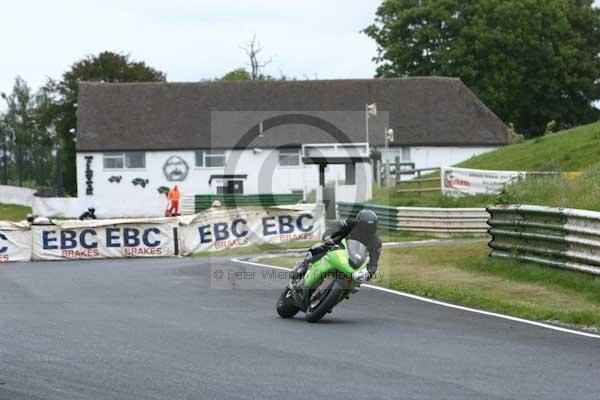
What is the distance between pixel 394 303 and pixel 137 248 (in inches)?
580

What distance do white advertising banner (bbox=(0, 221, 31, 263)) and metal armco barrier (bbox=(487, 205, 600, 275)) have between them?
44.7 feet

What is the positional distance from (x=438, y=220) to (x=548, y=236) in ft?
42.3

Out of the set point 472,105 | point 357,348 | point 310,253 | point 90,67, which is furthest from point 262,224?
point 90,67

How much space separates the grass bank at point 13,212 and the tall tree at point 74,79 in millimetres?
11129

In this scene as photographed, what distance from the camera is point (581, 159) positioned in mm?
40688

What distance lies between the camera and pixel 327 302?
13.0 metres

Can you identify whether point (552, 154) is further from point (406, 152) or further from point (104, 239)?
point (406, 152)

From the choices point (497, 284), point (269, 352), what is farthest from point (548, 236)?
point (269, 352)

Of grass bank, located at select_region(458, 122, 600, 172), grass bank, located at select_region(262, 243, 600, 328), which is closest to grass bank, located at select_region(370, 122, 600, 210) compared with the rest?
grass bank, located at select_region(458, 122, 600, 172)

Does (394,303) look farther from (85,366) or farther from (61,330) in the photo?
(85,366)

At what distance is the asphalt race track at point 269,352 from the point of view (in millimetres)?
8492

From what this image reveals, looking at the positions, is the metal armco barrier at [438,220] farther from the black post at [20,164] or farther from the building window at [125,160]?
the building window at [125,160]

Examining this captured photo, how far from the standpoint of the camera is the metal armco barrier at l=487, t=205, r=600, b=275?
1680cm

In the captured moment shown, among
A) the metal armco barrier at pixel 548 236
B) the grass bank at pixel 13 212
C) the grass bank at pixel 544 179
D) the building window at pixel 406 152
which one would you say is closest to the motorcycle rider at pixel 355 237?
the metal armco barrier at pixel 548 236
